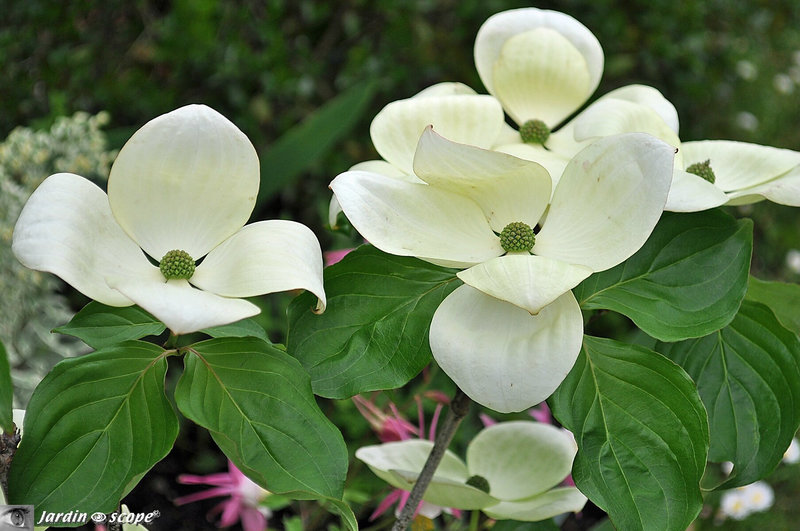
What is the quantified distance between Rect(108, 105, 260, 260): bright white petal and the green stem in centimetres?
18

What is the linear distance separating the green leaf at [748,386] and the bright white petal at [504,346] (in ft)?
0.46

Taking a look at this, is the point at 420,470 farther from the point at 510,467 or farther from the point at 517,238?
the point at 517,238

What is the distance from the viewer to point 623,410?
0.46m

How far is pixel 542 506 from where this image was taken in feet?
2.05

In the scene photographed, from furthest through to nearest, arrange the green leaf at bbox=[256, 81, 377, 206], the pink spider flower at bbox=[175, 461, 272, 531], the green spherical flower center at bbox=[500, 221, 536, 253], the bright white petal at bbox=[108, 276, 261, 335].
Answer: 1. the green leaf at bbox=[256, 81, 377, 206]
2. the pink spider flower at bbox=[175, 461, 272, 531]
3. the green spherical flower center at bbox=[500, 221, 536, 253]
4. the bright white petal at bbox=[108, 276, 261, 335]

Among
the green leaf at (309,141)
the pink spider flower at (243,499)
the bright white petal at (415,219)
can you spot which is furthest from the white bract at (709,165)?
the green leaf at (309,141)

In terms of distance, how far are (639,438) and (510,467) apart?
226 mm

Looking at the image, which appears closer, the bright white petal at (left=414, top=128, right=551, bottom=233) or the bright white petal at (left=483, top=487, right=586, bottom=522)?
the bright white petal at (left=414, top=128, right=551, bottom=233)

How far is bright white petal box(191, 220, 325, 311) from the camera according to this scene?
43 centimetres

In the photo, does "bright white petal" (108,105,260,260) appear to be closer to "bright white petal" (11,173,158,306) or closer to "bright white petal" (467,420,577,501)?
"bright white petal" (11,173,158,306)

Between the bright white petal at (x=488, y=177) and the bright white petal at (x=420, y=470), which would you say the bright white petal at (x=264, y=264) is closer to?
the bright white petal at (x=488, y=177)

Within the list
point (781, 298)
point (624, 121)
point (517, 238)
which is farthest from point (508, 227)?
point (781, 298)

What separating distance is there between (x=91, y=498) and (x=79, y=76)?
5.03 ft

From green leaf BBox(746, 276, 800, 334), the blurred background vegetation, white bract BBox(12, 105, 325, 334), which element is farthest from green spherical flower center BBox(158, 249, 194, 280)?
the blurred background vegetation
